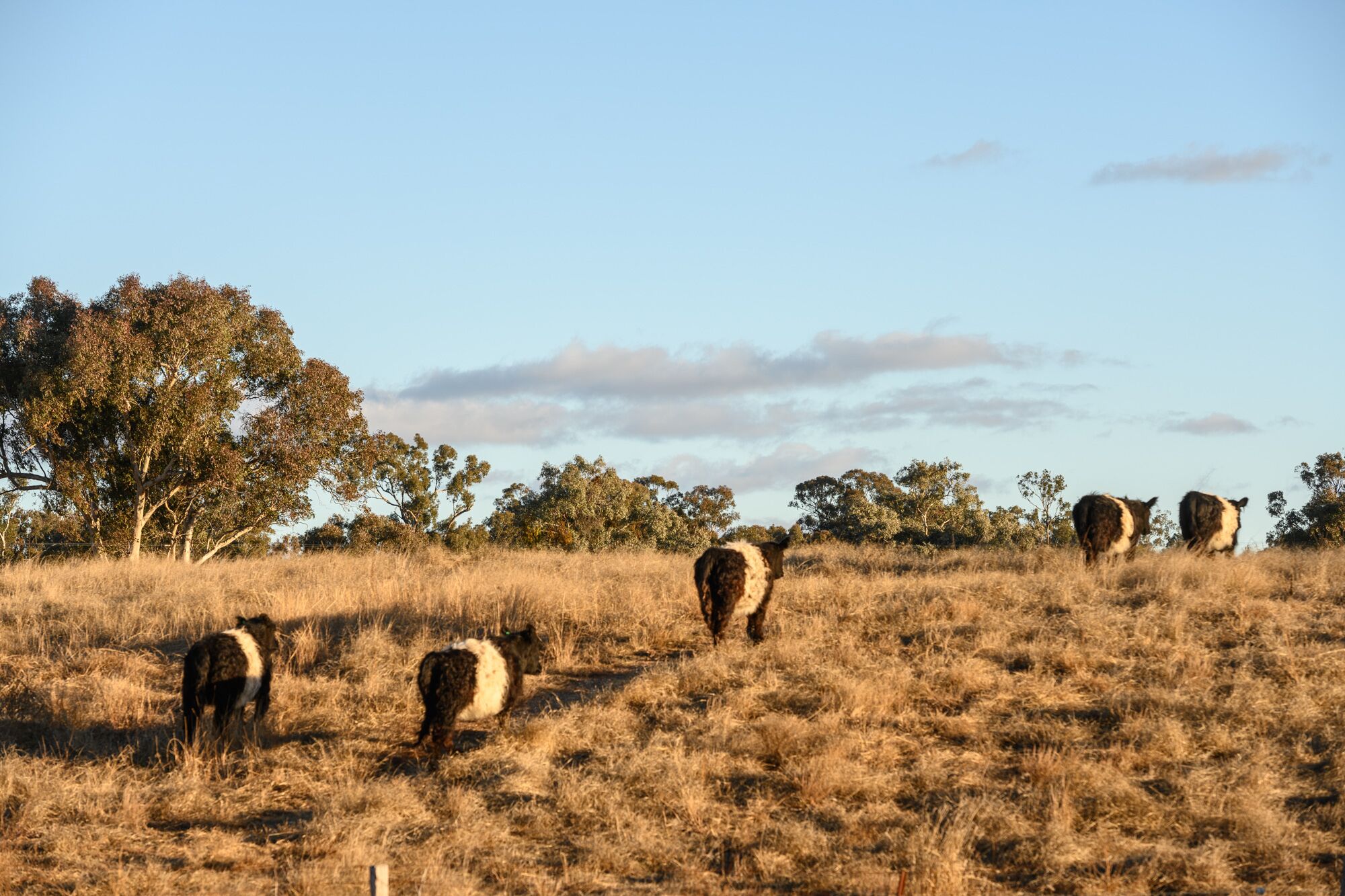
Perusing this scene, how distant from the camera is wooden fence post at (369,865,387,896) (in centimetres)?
714

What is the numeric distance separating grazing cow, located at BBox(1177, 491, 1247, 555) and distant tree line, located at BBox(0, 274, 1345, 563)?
21.1ft

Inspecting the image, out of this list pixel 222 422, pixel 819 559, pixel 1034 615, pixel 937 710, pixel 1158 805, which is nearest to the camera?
pixel 1158 805

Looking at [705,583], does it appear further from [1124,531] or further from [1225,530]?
[1225,530]

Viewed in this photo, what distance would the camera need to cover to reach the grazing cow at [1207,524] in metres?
18.9

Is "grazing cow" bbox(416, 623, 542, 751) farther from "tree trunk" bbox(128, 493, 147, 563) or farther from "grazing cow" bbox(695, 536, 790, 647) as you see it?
"tree trunk" bbox(128, 493, 147, 563)

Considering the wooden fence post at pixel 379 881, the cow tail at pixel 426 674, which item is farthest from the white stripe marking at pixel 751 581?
the wooden fence post at pixel 379 881

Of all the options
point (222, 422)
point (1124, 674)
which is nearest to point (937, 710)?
point (1124, 674)

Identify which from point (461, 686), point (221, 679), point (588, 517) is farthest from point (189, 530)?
point (461, 686)

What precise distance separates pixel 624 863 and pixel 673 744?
2236mm

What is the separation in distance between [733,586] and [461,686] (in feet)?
13.4

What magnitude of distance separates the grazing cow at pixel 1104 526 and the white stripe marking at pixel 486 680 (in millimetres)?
10114

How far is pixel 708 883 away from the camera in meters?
8.80

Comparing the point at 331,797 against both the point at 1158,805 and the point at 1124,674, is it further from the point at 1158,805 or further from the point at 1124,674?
the point at 1124,674

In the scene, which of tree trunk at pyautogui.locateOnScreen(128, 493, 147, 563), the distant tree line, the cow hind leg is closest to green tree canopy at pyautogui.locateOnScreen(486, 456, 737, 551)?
the distant tree line
